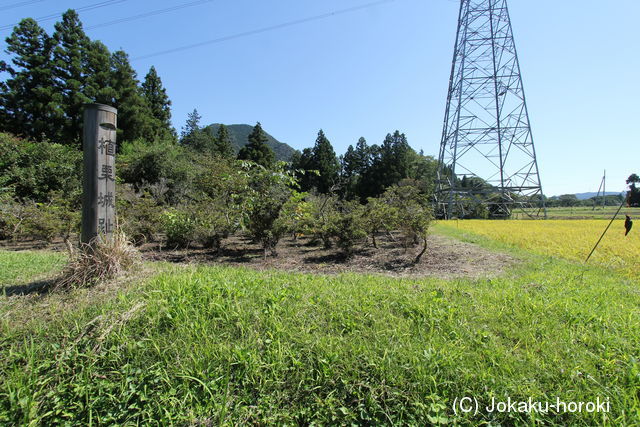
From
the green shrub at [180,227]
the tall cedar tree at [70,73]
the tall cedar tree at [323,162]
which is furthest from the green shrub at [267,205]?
the tall cedar tree at [323,162]

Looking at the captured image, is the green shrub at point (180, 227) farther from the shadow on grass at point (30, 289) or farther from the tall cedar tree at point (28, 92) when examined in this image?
the tall cedar tree at point (28, 92)

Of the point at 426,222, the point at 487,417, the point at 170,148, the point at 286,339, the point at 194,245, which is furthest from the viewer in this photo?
the point at 170,148

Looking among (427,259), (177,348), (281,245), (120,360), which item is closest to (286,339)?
(177,348)

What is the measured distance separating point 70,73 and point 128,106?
15.4 ft

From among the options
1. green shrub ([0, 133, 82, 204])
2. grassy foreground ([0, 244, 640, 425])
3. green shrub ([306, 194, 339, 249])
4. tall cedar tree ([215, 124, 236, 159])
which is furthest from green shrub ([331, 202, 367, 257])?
tall cedar tree ([215, 124, 236, 159])

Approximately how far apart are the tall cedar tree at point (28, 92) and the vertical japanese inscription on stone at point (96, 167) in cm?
2426

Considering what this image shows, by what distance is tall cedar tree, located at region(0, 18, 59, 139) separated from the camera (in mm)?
20405

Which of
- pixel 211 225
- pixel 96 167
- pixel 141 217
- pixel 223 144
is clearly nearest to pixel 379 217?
pixel 211 225

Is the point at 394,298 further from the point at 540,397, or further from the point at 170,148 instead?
the point at 170,148

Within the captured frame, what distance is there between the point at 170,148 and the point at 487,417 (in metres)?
20.2

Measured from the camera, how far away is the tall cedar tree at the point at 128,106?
23.1 metres

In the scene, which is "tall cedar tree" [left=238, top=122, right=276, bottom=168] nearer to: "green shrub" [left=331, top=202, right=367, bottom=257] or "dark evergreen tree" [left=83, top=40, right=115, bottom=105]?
"dark evergreen tree" [left=83, top=40, right=115, bottom=105]

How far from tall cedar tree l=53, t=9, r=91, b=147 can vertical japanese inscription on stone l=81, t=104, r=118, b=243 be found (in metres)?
22.9

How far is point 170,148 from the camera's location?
705 inches
